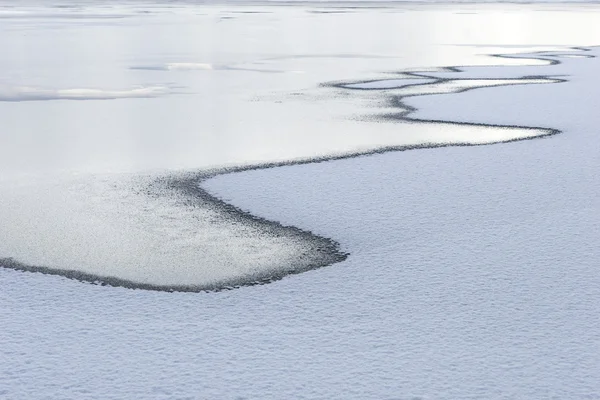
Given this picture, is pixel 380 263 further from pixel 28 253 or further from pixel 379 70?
pixel 379 70

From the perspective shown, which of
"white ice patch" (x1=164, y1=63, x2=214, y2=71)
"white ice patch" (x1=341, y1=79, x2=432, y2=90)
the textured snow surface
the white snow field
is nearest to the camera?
the white snow field

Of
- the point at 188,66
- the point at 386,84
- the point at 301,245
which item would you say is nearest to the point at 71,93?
the point at 188,66

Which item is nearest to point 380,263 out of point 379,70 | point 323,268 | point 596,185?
point 323,268

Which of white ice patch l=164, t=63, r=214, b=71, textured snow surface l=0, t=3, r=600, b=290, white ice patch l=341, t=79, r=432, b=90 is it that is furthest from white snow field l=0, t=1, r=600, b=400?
white ice patch l=164, t=63, r=214, b=71

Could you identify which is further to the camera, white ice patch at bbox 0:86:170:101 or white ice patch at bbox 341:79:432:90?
white ice patch at bbox 341:79:432:90

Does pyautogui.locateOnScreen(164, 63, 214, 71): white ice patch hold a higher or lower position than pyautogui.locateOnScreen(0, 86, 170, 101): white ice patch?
lower

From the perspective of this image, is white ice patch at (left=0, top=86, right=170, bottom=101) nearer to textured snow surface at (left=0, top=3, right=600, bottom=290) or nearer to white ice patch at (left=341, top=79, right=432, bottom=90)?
textured snow surface at (left=0, top=3, right=600, bottom=290)
